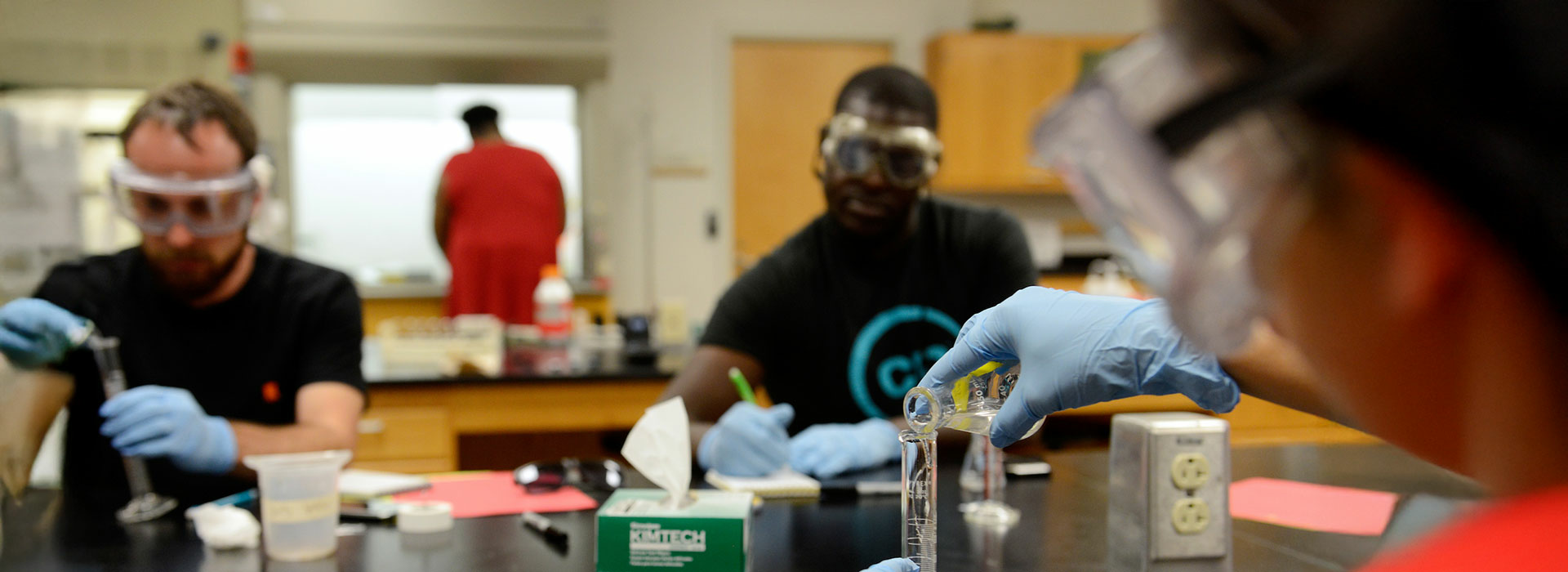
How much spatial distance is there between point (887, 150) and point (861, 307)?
1.12 feet

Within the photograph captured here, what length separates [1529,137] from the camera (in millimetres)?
317

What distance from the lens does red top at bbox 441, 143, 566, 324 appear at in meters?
4.90

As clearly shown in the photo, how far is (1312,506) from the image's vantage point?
1519 mm

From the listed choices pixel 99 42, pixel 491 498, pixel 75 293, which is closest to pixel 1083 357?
pixel 491 498

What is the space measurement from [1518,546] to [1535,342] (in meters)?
0.07

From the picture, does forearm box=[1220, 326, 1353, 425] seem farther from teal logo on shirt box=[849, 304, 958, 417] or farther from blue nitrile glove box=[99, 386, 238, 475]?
blue nitrile glove box=[99, 386, 238, 475]

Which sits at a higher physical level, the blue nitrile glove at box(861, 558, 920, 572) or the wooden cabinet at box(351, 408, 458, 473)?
the blue nitrile glove at box(861, 558, 920, 572)

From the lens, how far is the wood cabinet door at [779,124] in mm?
5863

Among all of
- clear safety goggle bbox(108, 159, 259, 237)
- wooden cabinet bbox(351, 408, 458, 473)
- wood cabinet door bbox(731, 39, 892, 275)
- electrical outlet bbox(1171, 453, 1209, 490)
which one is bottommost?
wooden cabinet bbox(351, 408, 458, 473)

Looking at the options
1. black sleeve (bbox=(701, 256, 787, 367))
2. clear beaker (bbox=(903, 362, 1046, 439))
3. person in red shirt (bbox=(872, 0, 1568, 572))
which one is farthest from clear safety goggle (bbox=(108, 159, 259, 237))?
person in red shirt (bbox=(872, 0, 1568, 572))

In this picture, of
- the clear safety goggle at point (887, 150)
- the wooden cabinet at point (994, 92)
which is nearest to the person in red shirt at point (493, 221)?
the wooden cabinet at point (994, 92)

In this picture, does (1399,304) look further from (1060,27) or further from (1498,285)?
(1060,27)

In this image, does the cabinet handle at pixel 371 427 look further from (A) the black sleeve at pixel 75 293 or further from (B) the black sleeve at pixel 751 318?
(B) the black sleeve at pixel 751 318

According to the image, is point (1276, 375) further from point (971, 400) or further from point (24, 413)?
point (24, 413)
